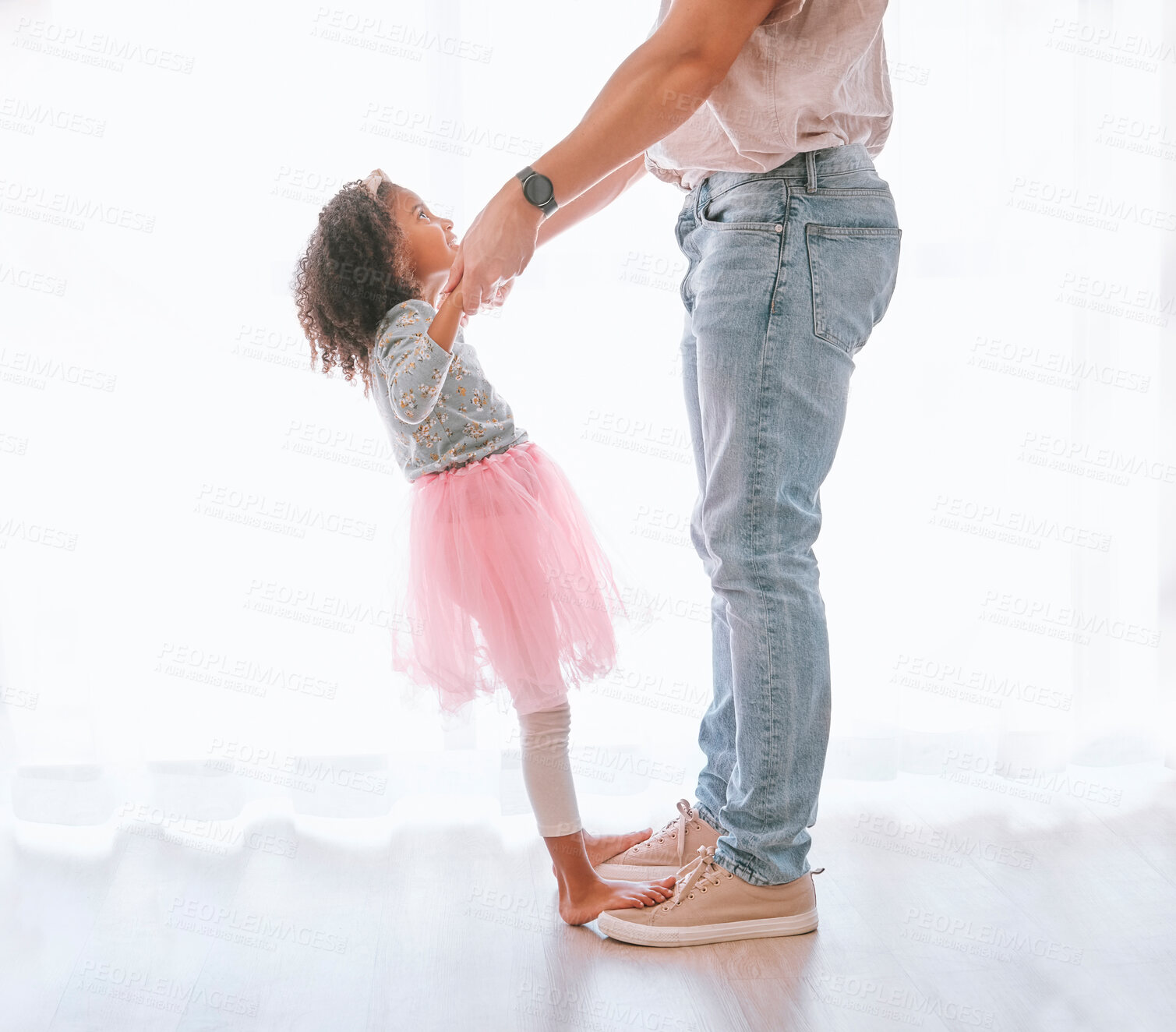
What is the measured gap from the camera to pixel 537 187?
43.8 inches

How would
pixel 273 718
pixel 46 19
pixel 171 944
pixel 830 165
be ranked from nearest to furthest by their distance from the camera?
pixel 830 165
pixel 171 944
pixel 46 19
pixel 273 718

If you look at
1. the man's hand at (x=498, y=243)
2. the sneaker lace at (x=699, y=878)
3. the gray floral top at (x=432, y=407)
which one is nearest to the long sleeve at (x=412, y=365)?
the gray floral top at (x=432, y=407)

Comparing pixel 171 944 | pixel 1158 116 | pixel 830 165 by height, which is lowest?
pixel 171 944

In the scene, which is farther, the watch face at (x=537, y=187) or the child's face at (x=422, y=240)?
the child's face at (x=422, y=240)

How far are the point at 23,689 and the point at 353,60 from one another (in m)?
1.22

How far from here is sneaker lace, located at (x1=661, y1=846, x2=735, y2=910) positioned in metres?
1.28

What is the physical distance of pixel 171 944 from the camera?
131 cm

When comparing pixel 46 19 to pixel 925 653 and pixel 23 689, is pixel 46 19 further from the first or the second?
pixel 925 653

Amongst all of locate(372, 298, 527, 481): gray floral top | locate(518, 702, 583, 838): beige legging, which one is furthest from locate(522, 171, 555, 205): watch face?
locate(518, 702, 583, 838): beige legging

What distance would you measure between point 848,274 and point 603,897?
0.81 m

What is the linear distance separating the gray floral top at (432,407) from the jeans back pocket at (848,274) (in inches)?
17.0

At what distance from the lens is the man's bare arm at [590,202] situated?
147cm

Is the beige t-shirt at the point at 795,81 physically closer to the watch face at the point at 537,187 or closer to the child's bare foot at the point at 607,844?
the watch face at the point at 537,187

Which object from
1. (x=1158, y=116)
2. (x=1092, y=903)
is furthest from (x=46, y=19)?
(x=1092, y=903)
